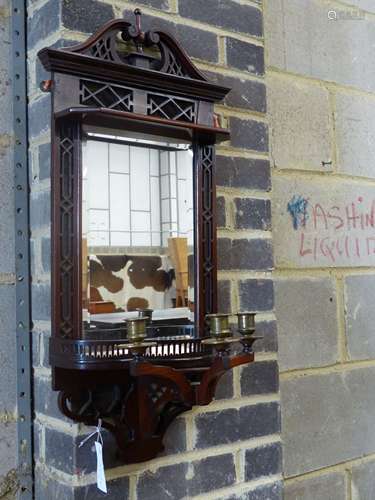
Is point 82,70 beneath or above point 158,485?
above

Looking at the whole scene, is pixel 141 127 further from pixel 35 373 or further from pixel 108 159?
pixel 35 373

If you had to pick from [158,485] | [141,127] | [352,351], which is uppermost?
[141,127]

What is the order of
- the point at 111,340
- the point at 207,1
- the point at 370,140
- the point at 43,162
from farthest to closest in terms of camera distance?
the point at 370,140, the point at 207,1, the point at 43,162, the point at 111,340

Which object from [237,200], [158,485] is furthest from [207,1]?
[158,485]

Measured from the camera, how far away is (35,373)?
116 centimetres

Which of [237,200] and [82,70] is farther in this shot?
[237,200]

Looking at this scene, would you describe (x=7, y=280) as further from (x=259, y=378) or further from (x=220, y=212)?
(x=259, y=378)

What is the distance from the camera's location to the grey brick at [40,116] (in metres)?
1.10

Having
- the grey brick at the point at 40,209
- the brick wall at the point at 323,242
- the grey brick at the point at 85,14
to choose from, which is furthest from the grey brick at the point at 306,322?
the grey brick at the point at 85,14

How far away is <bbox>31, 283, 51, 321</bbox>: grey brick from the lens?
3.62 feet

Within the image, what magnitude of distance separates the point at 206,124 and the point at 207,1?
28 cm

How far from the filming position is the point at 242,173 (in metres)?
1.31

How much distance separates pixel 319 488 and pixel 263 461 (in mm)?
340

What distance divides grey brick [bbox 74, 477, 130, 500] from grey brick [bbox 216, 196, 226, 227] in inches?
20.5
